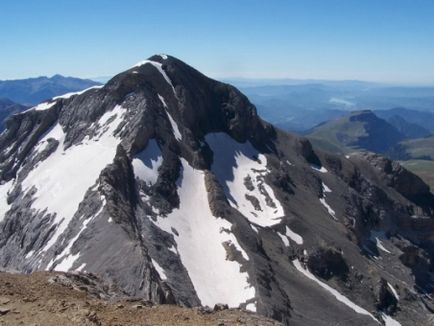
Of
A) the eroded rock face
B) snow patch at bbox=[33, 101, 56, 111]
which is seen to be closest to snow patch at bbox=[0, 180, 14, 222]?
snow patch at bbox=[33, 101, 56, 111]

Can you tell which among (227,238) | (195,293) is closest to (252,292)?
(195,293)

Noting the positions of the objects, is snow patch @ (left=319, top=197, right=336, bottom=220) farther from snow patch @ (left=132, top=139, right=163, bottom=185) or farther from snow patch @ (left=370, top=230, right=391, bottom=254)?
snow patch @ (left=132, top=139, right=163, bottom=185)

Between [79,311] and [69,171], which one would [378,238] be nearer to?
[69,171]

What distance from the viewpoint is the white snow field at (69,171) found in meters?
81.4

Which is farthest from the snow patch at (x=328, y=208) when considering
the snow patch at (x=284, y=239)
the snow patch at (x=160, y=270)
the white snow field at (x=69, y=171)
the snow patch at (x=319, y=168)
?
the snow patch at (x=160, y=270)

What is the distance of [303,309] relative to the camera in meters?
73.5

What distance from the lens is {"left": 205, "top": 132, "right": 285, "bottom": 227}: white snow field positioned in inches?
3890

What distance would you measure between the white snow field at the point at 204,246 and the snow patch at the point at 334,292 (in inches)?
563

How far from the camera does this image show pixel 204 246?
8131 cm

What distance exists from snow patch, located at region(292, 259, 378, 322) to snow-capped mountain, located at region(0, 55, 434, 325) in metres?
0.39

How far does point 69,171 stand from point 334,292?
5137 centimetres

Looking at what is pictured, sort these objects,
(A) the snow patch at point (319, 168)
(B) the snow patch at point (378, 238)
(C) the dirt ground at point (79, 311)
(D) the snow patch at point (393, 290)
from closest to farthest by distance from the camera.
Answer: (C) the dirt ground at point (79, 311), (D) the snow patch at point (393, 290), (B) the snow patch at point (378, 238), (A) the snow patch at point (319, 168)

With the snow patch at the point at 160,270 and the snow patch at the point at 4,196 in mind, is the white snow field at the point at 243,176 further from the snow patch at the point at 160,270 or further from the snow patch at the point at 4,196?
the snow patch at the point at 4,196

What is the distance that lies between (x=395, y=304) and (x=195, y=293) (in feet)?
140
